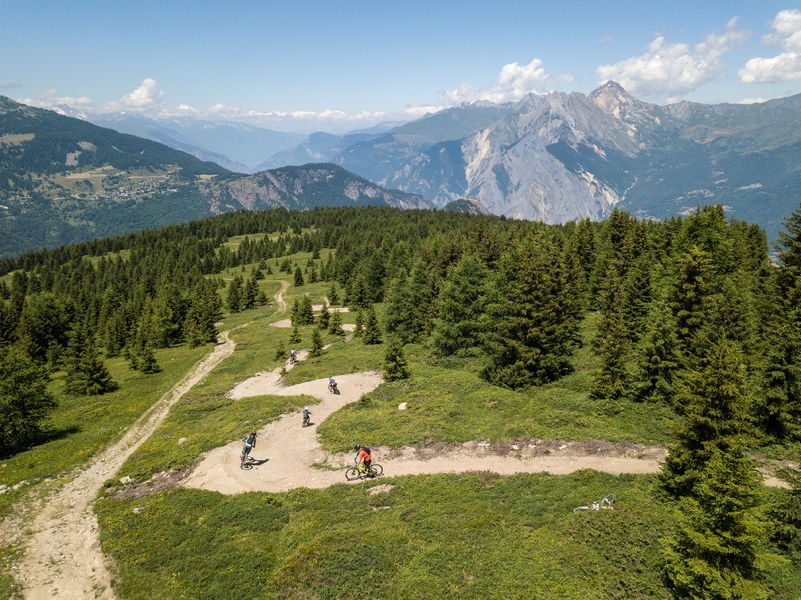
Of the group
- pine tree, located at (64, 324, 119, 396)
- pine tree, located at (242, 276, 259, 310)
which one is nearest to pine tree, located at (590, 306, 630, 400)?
pine tree, located at (64, 324, 119, 396)

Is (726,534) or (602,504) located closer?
(726,534)

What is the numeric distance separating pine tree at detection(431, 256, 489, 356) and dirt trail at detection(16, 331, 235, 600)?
35.1 m

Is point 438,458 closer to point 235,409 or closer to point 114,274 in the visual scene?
point 235,409

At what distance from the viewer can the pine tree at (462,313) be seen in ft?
180

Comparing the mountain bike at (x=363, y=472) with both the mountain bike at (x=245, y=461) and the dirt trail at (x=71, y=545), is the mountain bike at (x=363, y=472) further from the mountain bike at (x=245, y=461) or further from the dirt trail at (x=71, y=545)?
the dirt trail at (x=71, y=545)

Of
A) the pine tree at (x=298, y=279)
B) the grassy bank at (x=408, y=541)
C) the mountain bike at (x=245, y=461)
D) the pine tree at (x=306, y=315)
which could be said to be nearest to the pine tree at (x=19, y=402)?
the grassy bank at (x=408, y=541)

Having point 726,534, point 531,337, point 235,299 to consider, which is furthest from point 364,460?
point 235,299

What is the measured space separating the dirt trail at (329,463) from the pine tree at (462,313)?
79.3ft

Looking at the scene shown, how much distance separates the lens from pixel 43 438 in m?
38.9

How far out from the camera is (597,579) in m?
16.7

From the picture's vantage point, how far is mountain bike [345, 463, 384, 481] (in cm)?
2798

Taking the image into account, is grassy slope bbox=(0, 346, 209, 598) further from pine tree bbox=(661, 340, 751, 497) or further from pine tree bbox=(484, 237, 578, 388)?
pine tree bbox=(484, 237, 578, 388)

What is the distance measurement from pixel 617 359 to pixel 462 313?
2371 cm

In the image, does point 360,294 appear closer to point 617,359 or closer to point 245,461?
point 245,461
